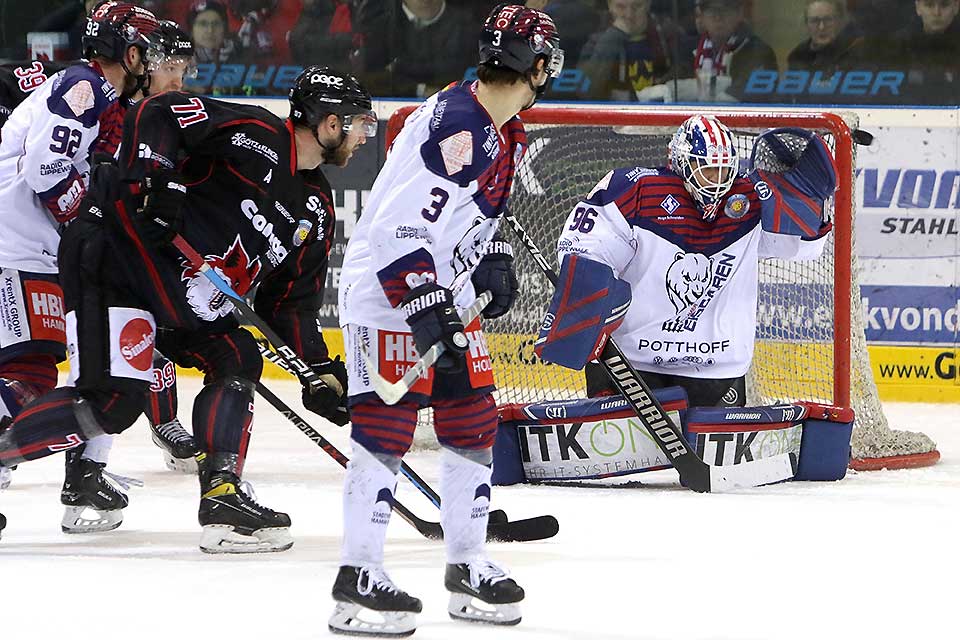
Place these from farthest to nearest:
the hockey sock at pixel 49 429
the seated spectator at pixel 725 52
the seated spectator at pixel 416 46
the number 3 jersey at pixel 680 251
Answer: the seated spectator at pixel 416 46, the seated spectator at pixel 725 52, the number 3 jersey at pixel 680 251, the hockey sock at pixel 49 429

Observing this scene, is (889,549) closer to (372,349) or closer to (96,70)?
(372,349)

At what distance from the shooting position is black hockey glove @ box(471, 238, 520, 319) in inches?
114

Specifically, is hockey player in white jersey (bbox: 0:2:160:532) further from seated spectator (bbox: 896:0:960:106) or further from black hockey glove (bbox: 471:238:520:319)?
seated spectator (bbox: 896:0:960:106)

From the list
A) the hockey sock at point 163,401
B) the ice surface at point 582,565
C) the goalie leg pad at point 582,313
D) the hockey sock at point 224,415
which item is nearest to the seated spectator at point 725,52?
the ice surface at point 582,565

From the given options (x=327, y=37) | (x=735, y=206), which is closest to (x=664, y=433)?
(x=735, y=206)

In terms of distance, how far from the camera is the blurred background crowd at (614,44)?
5992mm

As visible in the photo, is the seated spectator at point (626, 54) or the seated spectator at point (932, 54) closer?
the seated spectator at point (932, 54)

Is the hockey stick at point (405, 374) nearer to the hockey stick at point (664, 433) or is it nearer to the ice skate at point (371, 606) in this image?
the ice skate at point (371, 606)

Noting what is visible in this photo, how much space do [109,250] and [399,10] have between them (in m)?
3.36

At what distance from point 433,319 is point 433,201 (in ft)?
0.67

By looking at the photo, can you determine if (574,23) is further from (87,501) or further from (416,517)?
(87,501)

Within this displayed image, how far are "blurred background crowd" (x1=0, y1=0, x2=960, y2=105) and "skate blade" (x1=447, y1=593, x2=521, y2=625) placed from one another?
142 inches

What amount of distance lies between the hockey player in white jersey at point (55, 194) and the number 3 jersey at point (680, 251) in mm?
1238

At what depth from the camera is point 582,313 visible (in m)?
4.18
